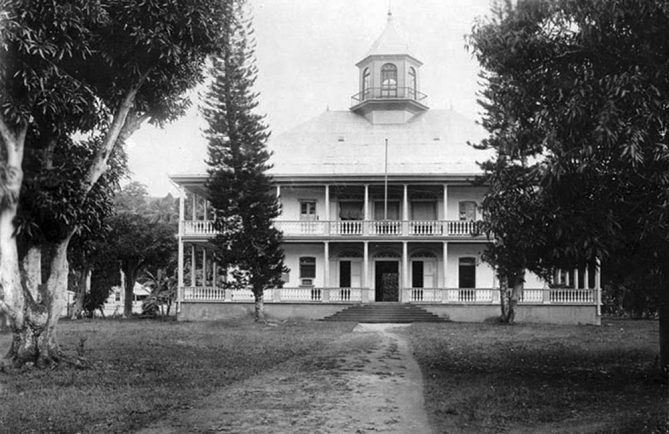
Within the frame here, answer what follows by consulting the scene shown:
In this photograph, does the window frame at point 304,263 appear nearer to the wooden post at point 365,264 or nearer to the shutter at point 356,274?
the shutter at point 356,274

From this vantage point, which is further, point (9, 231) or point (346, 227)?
point (346, 227)

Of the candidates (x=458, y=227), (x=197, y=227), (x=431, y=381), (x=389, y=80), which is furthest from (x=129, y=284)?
(x=431, y=381)

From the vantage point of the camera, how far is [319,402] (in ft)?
28.3

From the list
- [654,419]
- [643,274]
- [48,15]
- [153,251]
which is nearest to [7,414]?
[48,15]

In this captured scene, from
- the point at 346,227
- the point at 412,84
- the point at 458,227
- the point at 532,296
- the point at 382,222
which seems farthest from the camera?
the point at 412,84

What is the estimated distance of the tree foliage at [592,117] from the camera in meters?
8.34

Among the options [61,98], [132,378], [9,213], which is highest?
[61,98]

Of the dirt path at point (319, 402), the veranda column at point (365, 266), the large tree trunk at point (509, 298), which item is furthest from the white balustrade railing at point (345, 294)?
the dirt path at point (319, 402)

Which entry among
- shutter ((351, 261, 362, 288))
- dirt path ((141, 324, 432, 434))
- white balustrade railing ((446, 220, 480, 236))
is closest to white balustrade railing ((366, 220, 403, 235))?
white balustrade railing ((446, 220, 480, 236))

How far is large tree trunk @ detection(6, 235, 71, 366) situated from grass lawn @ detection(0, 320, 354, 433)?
474 millimetres

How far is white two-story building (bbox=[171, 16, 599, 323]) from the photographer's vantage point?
29.4 meters

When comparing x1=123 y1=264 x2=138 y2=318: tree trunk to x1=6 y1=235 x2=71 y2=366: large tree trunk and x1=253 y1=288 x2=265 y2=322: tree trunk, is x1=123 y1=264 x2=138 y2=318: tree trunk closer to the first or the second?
x1=253 y1=288 x2=265 y2=322: tree trunk

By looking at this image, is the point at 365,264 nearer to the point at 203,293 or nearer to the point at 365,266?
the point at 365,266

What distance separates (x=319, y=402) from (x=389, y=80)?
95.1 feet
